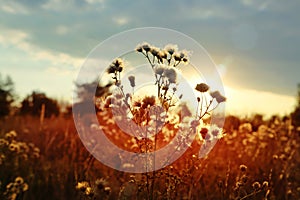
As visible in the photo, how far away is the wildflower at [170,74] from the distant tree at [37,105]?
10.6 m

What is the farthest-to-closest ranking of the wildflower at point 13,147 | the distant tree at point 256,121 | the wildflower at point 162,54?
the distant tree at point 256,121, the wildflower at point 13,147, the wildflower at point 162,54

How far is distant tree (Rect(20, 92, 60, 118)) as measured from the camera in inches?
560

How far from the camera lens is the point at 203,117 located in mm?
2561

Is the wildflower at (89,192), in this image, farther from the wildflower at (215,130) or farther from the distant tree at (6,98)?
the distant tree at (6,98)

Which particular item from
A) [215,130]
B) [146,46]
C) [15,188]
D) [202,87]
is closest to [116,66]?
[146,46]

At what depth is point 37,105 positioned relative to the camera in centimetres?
1833

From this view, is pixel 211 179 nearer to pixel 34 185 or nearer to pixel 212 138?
pixel 34 185

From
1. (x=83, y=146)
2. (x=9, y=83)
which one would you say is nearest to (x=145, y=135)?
(x=83, y=146)

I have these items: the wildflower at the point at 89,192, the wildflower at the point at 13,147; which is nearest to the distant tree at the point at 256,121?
the wildflower at the point at 13,147

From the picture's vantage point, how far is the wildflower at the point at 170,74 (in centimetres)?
245

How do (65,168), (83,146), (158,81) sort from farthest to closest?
1. (83,146)
2. (65,168)
3. (158,81)

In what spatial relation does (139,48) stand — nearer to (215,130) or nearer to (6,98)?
(215,130)

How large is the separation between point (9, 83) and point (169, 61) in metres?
24.5

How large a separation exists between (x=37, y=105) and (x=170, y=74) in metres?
16.6
